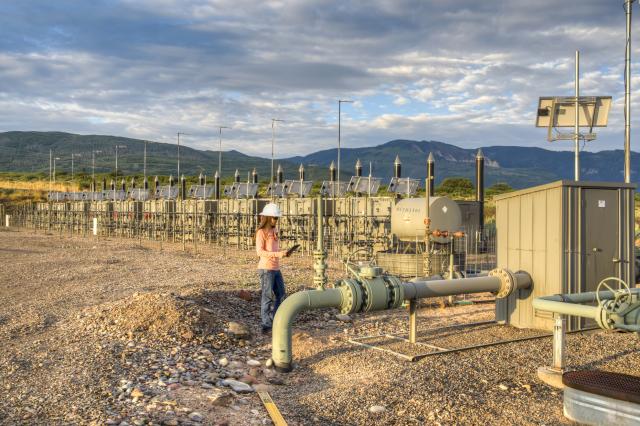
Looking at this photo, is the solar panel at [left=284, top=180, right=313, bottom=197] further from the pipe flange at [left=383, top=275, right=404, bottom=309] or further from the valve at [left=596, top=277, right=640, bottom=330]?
the valve at [left=596, top=277, right=640, bottom=330]

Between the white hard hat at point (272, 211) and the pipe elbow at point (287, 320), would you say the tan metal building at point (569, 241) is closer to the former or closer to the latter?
the pipe elbow at point (287, 320)

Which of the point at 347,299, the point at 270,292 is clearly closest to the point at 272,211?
the point at 270,292

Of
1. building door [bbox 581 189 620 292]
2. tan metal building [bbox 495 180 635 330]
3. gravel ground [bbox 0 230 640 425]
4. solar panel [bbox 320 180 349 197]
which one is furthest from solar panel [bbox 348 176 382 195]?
building door [bbox 581 189 620 292]

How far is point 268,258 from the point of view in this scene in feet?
29.6

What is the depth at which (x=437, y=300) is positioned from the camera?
41.2 ft

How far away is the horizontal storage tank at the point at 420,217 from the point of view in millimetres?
17969

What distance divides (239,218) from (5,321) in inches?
869

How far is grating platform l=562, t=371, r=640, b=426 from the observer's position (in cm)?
530

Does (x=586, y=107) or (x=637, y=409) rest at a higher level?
(x=586, y=107)

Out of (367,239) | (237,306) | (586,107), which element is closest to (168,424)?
(237,306)

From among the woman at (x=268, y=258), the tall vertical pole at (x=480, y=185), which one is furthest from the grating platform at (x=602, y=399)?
the tall vertical pole at (x=480, y=185)

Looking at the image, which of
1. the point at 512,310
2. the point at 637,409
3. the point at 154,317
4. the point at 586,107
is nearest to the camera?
the point at 637,409

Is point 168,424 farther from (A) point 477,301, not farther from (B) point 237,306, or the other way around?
(A) point 477,301

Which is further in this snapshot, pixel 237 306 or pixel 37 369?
pixel 237 306
